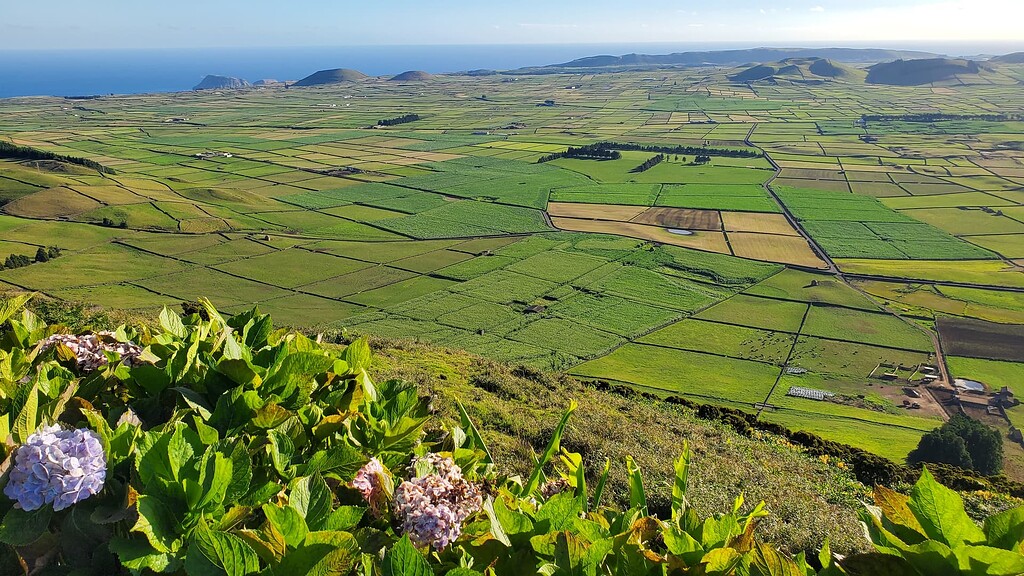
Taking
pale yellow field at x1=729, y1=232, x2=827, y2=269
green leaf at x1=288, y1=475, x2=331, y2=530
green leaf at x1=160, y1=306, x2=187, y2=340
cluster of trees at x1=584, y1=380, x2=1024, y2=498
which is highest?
green leaf at x1=160, y1=306, x2=187, y2=340

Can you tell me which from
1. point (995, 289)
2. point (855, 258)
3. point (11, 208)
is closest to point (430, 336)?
point (855, 258)

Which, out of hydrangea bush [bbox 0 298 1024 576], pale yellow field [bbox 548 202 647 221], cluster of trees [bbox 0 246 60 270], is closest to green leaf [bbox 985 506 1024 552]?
hydrangea bush [bbox 0 298 1024 576]

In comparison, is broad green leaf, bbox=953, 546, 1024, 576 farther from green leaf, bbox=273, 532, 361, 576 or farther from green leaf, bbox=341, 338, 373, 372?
green leaf, bbox=341, 338, 373, 372

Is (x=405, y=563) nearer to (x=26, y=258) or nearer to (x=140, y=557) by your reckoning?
(x=140, y=557)

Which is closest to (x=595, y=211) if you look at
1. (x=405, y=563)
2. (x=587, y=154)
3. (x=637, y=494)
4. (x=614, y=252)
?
(x=614, y=252)

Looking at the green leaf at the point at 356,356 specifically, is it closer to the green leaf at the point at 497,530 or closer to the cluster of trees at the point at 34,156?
the green leaf at the point at 497,530

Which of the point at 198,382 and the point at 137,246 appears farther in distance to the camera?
the point at 137,246

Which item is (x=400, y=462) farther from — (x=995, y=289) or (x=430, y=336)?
(x=995, y=289)

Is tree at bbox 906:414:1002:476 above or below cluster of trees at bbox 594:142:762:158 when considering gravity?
below
